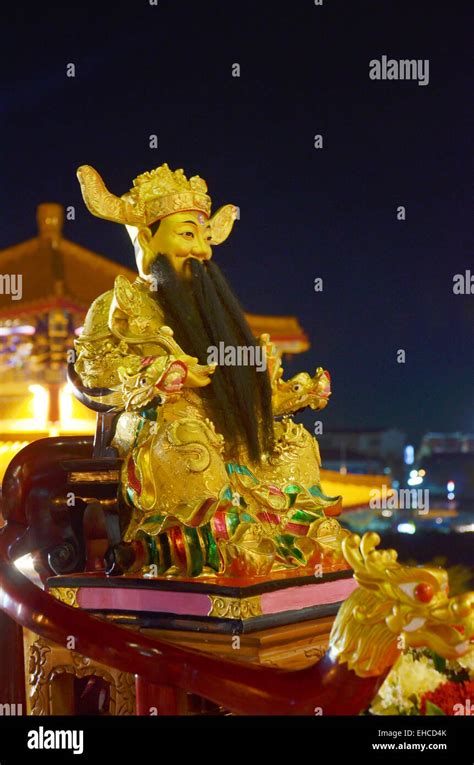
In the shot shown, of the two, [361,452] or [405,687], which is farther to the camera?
[361,452]

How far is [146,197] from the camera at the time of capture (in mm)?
3236

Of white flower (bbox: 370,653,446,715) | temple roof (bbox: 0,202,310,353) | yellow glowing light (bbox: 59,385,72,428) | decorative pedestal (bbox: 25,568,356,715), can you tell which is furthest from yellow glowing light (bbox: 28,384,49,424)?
white flower (bbox: 370,653,446,715)

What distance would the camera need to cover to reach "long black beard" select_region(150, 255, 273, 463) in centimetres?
312

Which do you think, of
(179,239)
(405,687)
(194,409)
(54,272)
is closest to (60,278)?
(54,272)

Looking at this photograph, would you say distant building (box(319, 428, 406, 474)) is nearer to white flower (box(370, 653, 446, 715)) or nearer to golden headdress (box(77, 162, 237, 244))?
golden headdress (box(77, 162, 237, 244))

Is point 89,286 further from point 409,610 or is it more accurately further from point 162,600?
point 409,610

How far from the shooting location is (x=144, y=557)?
9.23ft

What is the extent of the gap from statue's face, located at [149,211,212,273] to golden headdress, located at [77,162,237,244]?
0.09 ft

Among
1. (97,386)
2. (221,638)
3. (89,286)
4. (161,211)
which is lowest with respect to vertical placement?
(221,638)

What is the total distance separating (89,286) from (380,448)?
3186 millimetres

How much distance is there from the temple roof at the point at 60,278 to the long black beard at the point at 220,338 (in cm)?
271

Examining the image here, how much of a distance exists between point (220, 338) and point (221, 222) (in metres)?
0.46

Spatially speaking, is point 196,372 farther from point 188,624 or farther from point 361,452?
point 361,452
